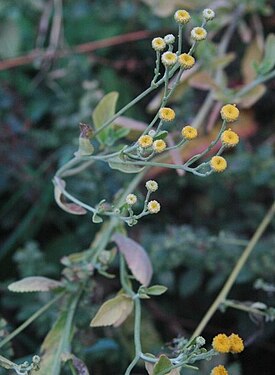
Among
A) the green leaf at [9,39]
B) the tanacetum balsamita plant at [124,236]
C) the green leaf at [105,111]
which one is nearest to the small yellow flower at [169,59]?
the tanacetum balsamita plant at [124,236]

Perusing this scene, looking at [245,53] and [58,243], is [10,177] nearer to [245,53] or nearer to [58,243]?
[58,243]

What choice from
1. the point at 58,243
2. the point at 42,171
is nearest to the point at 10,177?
the point at 42,171

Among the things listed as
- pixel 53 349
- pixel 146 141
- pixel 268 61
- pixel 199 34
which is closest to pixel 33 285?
pixel 53 349

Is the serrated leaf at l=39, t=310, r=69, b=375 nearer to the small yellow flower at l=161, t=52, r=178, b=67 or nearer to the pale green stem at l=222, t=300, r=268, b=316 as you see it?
the pale green stem at l=222, t=300, r=268, b=316

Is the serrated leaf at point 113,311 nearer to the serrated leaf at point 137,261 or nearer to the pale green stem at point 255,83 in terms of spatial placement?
the serrated leaf at point 137,261

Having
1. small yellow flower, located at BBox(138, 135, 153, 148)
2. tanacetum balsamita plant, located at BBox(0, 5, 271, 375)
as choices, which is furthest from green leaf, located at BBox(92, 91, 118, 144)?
small yellow flower, located at BBox(138, 135, 153, 148)

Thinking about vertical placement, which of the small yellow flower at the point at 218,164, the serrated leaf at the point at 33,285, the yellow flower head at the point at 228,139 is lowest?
the serrated leaf at the point at 33,285
